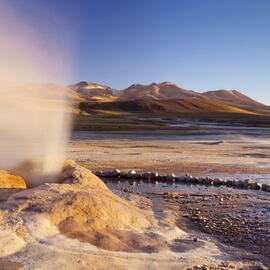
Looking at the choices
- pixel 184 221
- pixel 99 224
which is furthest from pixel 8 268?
pixel 184 221

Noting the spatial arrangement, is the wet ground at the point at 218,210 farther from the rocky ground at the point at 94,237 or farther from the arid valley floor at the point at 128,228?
the rocky ground at the point at 94,237

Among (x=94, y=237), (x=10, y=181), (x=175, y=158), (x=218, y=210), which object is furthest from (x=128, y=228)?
(x=175, y=158)

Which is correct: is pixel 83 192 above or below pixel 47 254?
above

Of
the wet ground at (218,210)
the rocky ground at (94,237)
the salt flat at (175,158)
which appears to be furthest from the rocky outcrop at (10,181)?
the salt flat at (175,158)

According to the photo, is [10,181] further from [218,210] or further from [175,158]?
[175,158]

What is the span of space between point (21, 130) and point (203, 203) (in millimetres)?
22783

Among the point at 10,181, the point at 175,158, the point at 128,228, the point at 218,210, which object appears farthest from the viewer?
the point at 175,158

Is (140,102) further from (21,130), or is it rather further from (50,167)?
(50,167)

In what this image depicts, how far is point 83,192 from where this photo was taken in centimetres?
1134

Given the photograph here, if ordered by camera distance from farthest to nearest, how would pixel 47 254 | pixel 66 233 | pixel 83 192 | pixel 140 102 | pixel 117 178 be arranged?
pixel 140 102
pixel 117 178
pixel 83 192
pixel 66 233
pixel 47 254

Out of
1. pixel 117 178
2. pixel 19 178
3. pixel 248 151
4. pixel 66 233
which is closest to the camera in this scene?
pixel 66 233

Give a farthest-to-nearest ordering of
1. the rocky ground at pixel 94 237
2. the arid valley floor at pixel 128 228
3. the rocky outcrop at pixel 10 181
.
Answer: the rocky outcrop at pixel 10 181 → the arid valley floor at pixel 128 228 → the rocky ground at pixel 94 237

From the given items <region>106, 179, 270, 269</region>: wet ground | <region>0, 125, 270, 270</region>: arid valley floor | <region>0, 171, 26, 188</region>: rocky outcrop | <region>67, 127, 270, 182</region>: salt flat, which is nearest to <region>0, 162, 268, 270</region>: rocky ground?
<region>0, 125, 270, 270</region>: arid valley floor

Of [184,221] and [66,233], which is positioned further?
[184,221]
